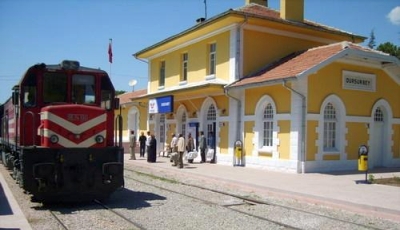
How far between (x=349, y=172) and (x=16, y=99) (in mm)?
13350

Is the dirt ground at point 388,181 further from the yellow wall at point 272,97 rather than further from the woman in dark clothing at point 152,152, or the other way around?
the woman in dark clothing at point 152,152

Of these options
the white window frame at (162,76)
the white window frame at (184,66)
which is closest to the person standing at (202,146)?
the white window frame at (184,66)

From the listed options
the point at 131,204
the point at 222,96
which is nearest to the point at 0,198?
the point at 131,204

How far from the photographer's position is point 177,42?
25297 millimetres

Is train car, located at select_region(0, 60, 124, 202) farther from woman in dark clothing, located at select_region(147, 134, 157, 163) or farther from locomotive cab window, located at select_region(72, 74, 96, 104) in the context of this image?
woman in dark clothing, located at select_region(147, 134, 157, 163)

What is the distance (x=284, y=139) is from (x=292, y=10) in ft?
28.0

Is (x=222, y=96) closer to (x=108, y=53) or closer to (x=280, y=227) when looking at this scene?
(x=108, y=53)

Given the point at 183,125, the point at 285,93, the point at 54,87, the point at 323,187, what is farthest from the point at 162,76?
the point at 54,87

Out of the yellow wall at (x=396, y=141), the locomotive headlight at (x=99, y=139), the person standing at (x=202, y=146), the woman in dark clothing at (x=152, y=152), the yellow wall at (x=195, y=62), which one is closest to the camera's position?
the locomotive headlight at (x=99, y=139)

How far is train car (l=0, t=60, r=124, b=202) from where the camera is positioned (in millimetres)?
9164

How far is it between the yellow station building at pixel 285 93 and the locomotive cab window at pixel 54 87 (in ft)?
30.3

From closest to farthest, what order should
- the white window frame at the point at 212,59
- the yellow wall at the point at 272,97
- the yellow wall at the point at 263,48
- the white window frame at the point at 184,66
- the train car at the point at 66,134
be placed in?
the train car at the point at 66,134, the yellow wall at the point at 272,97, the yellow wall at the point at 263,48, the white window frame at the point at 212,59, the white window frame at the point at 184,66

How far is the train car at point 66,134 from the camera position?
30.1 ft

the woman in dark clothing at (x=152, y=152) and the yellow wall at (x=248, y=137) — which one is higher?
the yellow wall at (x=248, y=137)
